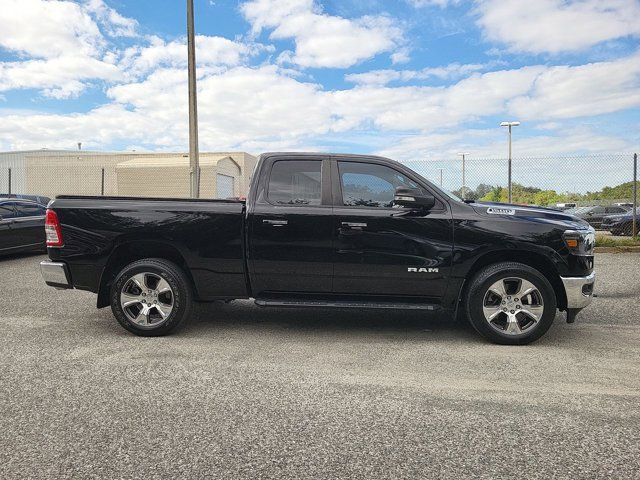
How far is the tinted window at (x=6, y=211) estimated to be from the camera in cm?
1043

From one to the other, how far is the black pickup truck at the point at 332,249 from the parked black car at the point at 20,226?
6545mm

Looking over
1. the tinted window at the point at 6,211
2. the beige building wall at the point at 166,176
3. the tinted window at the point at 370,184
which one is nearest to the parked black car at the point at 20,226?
the tinted window at the point at 6,211

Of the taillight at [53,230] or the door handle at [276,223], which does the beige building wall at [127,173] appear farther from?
the door handle at [276,223]

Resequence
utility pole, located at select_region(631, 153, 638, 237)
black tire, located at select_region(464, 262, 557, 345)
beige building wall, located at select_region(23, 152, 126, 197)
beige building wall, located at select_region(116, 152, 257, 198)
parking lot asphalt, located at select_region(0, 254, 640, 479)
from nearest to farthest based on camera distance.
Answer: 1. parking lot asphalt, located at select_region(0, 254, 640, 479)
2. black tire, located at select_region(464, 262, 557, 345)
3. utility pole, located at select_region(631, 153, 638, 237)
4. beige building wall, located at select_region(116, 152, 257, 198)
5. beige building wall, located at select_region(23, 152, 126, 197)

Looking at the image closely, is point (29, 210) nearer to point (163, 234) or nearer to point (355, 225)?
point (163, 234)

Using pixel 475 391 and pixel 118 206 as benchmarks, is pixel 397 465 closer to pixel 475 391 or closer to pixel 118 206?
pixel 475 391

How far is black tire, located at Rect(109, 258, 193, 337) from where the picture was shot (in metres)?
4.97

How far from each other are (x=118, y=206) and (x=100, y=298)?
3.30ft

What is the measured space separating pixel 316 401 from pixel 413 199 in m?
2.17

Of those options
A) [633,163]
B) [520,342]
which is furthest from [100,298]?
[633,163]

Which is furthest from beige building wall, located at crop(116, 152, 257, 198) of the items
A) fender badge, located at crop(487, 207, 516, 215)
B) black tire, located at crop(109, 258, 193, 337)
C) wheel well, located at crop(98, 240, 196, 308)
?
fender badge, located at crop(487, 207, 516, 215)

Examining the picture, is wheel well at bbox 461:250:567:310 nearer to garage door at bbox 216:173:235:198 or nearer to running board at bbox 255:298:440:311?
running board at bbox 255:298:440:311

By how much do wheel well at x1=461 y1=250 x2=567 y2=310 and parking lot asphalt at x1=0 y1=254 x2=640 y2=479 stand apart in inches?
20.9

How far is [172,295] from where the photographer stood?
5.00 metres
